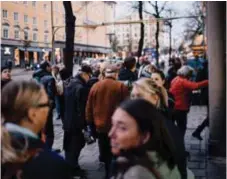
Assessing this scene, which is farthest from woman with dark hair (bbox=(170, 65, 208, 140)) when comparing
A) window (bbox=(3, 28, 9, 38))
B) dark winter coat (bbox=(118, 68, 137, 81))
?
window (bbox=(3, 28, 9, 38))

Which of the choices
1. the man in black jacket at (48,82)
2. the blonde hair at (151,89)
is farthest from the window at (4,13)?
the blonde hair at (151,89)

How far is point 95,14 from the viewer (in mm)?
75375

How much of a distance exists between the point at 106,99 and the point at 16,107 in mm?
3697

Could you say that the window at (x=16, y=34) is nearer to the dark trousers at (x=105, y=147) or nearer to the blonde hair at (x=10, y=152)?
the dark trousers at (x=105, y=147)

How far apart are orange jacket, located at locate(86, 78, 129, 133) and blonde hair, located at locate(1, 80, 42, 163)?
11.7ft

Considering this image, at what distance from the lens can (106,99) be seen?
5641 mm

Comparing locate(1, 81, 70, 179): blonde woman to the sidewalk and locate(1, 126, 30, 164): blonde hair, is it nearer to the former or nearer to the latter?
locate(1, 126, 30, 164): blonde hair

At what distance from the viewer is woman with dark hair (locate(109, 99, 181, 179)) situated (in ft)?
6.03

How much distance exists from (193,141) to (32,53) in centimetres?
6109

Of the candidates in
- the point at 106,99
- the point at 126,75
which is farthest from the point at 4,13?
the point at 106,99

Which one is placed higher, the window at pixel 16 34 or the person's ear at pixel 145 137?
the window at pixel 16 34

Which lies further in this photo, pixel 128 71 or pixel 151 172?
pixel 128 71

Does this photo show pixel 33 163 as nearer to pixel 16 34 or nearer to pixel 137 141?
pixel 137 141

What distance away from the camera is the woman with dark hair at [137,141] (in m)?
1.84
